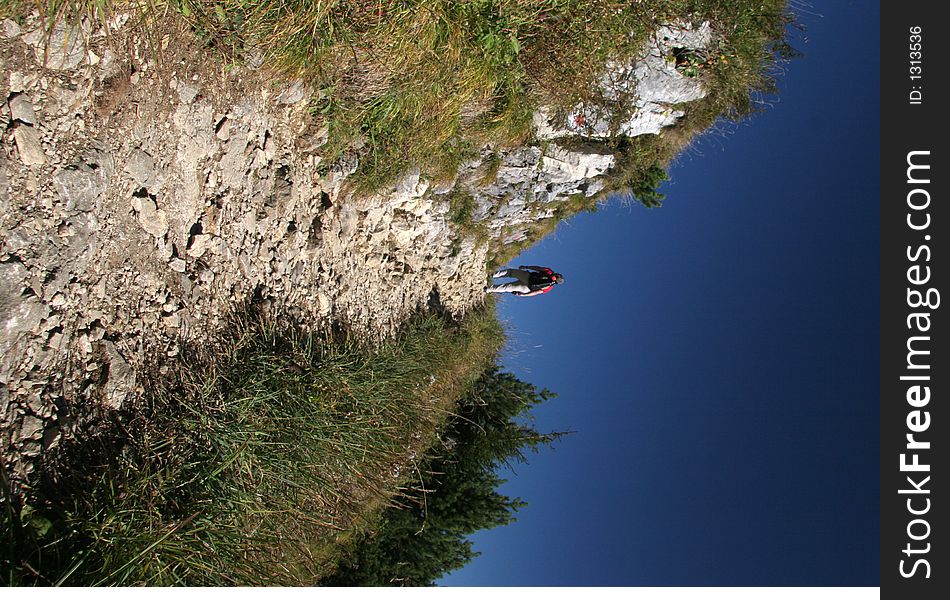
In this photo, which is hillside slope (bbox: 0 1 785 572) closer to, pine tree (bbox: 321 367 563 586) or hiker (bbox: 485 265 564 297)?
hiker (bbox: 485 265 564 297)

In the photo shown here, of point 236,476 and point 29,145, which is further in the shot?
point 236,476

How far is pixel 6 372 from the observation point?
313cm

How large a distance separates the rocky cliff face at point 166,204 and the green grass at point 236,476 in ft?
0.91

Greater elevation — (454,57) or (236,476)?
(454,57)

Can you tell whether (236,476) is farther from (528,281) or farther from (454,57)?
(528,281)

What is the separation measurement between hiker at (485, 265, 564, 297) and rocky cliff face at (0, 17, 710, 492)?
8.74 ft

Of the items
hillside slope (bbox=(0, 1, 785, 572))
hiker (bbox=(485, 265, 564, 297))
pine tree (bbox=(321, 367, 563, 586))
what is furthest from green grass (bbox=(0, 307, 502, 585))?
hiker (bbox=(485, 265, 564, 297))

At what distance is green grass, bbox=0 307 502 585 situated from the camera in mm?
3438

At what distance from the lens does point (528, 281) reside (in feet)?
29.4

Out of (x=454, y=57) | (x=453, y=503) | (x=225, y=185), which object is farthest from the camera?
(x=453, y=503)

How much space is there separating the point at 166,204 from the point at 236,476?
191cm

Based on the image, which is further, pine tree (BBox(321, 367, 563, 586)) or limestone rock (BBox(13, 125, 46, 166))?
pine tree (BBox(321, 367, 563, 586))

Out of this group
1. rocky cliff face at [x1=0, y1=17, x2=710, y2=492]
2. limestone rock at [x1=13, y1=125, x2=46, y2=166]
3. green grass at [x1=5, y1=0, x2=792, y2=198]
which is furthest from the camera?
green grass at [x1=5, y1=0, x2=792, y2=198]

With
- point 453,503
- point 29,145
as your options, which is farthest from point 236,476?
point 453,503
